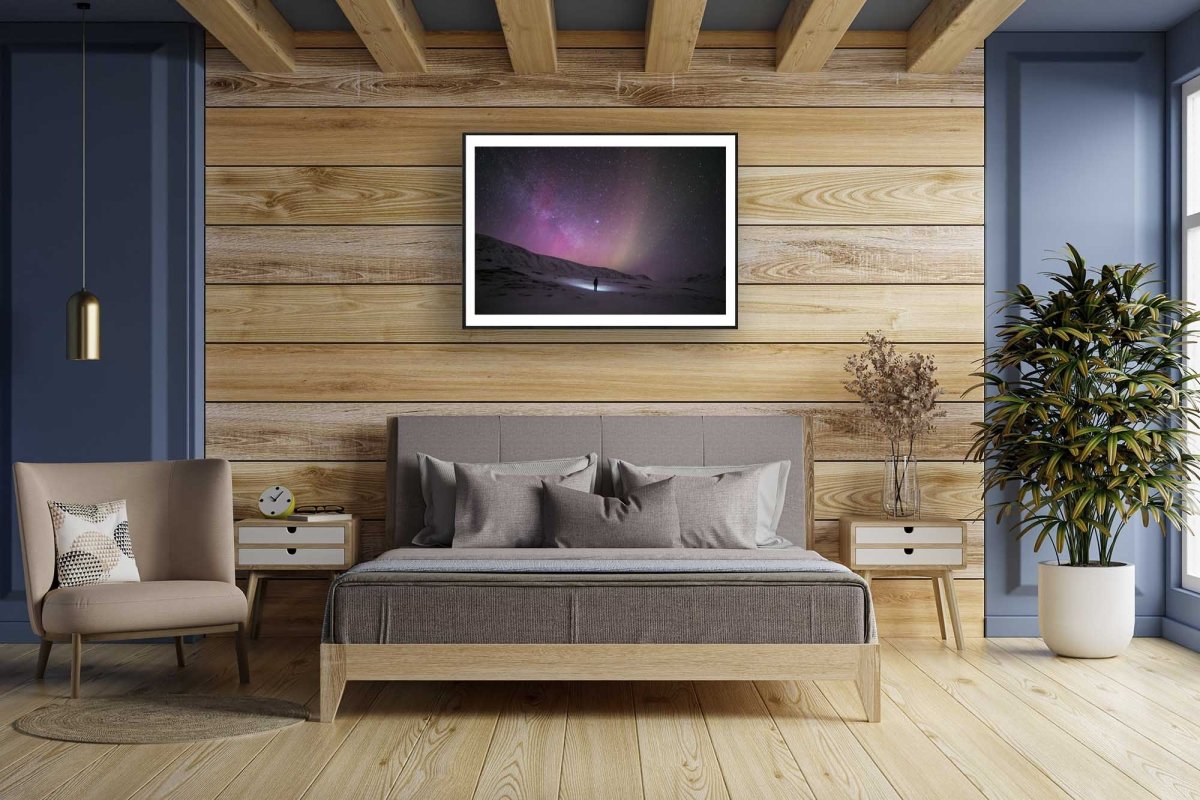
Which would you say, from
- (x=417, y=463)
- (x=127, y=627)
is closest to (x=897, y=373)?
(x=417, y=463)

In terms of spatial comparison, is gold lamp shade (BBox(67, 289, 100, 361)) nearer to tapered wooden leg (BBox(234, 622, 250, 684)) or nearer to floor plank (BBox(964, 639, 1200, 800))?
tapered wooden leg (BBox(234, 622, 250, 684))

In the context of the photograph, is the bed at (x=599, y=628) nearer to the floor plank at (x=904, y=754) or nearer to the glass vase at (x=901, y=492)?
the floor plank at (x=904, y=754)

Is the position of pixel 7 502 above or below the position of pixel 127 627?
above

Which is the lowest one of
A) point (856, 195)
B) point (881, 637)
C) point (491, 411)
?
point (881, 637)

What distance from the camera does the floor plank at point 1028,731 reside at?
2.75 meters

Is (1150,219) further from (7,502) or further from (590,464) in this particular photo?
(7,502)

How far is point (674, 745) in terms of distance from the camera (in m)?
3.11

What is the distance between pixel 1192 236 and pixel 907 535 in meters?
1.83

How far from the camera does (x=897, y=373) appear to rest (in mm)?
4473

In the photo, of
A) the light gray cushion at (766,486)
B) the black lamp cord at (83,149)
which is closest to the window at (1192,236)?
the light gray cushion at (766,486)

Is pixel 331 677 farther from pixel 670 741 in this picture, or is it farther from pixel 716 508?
pixel 716 508

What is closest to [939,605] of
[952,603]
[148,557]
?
[952,603]

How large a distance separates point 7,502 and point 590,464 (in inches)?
99.0

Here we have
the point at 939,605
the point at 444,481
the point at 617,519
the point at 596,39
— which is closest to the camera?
the point at 617,519
